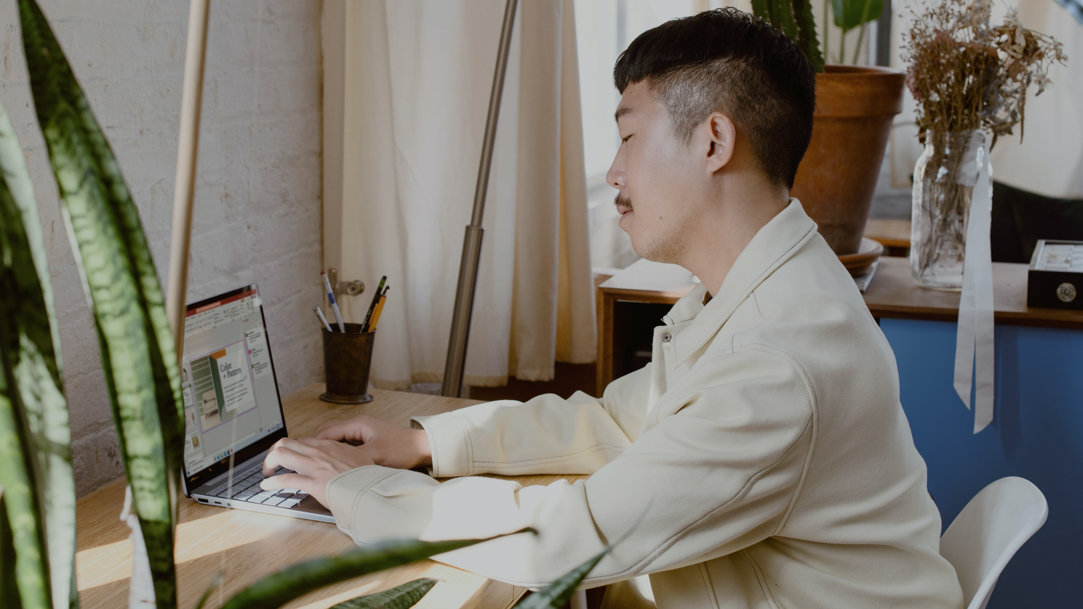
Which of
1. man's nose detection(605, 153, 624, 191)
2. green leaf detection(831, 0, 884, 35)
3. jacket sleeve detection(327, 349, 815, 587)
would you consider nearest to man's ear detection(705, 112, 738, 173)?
man's nose detection(605, 153, 624, 191)

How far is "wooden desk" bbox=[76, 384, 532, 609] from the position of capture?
37.6 inches

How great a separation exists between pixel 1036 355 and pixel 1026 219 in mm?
1924

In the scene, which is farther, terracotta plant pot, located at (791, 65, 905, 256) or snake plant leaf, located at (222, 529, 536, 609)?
terracotta plant pot, located at (791, 65, 905, 256)

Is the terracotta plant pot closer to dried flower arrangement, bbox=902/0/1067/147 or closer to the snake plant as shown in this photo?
dried flower arrangement, bbox=902/0/1067/147

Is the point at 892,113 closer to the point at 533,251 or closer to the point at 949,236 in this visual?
the point at 949,236

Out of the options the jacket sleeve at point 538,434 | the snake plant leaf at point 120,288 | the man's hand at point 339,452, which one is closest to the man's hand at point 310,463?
the man's hand at point 339,452

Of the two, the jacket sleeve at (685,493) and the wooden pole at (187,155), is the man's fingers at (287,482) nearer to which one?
the jacket sleeve at (685,493)

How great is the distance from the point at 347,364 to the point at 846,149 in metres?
1.00

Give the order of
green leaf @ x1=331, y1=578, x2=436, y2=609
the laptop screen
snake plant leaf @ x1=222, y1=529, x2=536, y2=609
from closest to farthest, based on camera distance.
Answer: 1. snake plant leaf @ x1=222, y1=529, x2=536, y2=609
2. green leaf @ x1=331, y1=578, x2=436, y2=609
3. the laptop screen

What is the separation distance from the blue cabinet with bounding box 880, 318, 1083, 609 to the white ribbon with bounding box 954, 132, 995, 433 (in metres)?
0.04

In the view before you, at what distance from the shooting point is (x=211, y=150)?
1518mm

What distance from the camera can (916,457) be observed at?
1.11m

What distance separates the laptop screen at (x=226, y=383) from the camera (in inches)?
47.6

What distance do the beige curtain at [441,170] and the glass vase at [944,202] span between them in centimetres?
70
